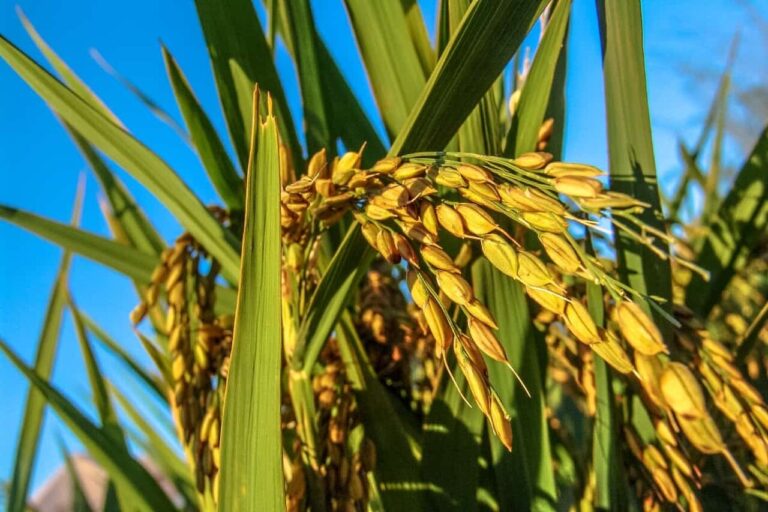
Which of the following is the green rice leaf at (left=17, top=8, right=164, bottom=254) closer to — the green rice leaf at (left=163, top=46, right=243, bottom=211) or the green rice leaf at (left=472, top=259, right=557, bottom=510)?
the green rice leaf at (left=163, top=46, right=243, bottom=211)

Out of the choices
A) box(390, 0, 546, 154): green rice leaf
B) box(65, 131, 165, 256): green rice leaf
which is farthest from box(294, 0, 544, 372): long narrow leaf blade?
box(65, 131, 165, 256): green rice leaf

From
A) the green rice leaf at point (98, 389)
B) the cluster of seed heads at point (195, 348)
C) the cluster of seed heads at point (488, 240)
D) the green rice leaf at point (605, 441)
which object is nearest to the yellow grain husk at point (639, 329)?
the cluster of seed heads at point (488, 240)

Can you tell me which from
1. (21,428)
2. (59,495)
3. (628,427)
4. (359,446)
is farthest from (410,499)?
(59,495)

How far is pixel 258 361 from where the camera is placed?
330mm

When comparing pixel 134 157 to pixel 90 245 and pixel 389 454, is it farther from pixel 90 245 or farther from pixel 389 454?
pixel 389 454

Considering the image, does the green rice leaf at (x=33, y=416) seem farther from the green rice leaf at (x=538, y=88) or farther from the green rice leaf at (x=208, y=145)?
the green rice leaf at (x=538, y=88)

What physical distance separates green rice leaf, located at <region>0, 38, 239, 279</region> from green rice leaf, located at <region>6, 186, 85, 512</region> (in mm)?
309

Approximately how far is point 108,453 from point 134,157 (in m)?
0.20

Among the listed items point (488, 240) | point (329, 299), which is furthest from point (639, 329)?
point (329, 299)

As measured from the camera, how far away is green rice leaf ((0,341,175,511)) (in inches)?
17.9

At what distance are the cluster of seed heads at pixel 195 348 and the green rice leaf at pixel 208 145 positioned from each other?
9cm

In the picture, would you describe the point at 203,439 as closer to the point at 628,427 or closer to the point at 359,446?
the point at 359,446

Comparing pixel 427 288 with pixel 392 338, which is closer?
pixel 427 288

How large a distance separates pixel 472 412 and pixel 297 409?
0.12 metres
